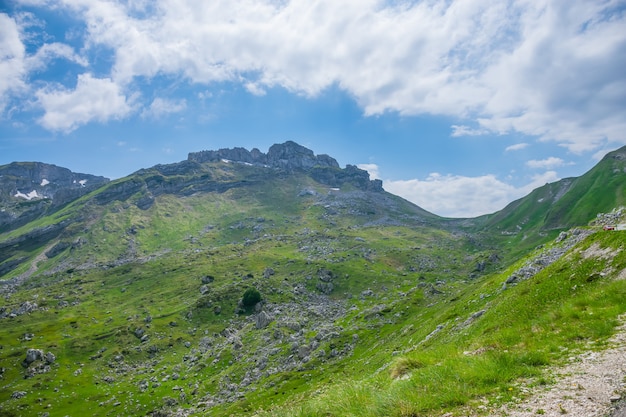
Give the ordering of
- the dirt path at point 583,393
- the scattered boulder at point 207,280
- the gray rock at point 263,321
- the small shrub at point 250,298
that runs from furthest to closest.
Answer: the scattered boulder at point 207,280 → the small shrub at point 250,298 → the gray rock at point 263,321 → the dirt path at point 583,393

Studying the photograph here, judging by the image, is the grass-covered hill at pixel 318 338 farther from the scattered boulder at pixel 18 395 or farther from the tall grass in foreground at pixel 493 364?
the scattered boulder at pixel 18 395

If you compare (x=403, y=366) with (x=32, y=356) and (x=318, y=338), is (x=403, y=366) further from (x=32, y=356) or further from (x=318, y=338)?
(x=32, y=356)

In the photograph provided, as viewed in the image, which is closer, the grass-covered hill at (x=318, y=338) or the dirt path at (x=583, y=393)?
the dirt path at (x=583, y=393)

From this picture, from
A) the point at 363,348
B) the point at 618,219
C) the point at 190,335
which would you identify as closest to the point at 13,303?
the point at 190,335

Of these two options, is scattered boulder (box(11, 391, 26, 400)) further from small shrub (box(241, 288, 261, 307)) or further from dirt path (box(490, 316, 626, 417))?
dirt path (box(490, 316, 626, 417))

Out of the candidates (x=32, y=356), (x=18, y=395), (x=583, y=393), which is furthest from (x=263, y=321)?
(x=583, y=393)

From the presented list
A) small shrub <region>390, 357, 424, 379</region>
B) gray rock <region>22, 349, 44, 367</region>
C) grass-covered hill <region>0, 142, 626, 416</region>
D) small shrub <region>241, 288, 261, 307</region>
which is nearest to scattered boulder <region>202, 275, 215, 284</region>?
grass-covered hill <region>0, 142, 626, 416</region>

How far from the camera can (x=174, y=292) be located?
192375 mm

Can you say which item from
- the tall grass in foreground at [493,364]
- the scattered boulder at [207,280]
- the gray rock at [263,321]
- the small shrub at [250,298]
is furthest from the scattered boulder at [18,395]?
the tall grass in foreground at [493,364]

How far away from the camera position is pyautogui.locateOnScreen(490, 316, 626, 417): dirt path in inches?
382

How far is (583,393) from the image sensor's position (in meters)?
10.7

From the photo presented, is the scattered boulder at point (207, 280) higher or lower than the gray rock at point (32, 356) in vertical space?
higher

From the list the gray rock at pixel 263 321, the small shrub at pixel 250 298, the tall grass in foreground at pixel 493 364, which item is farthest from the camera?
the small shrub at pixel 250 298

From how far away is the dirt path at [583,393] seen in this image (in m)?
9.70
